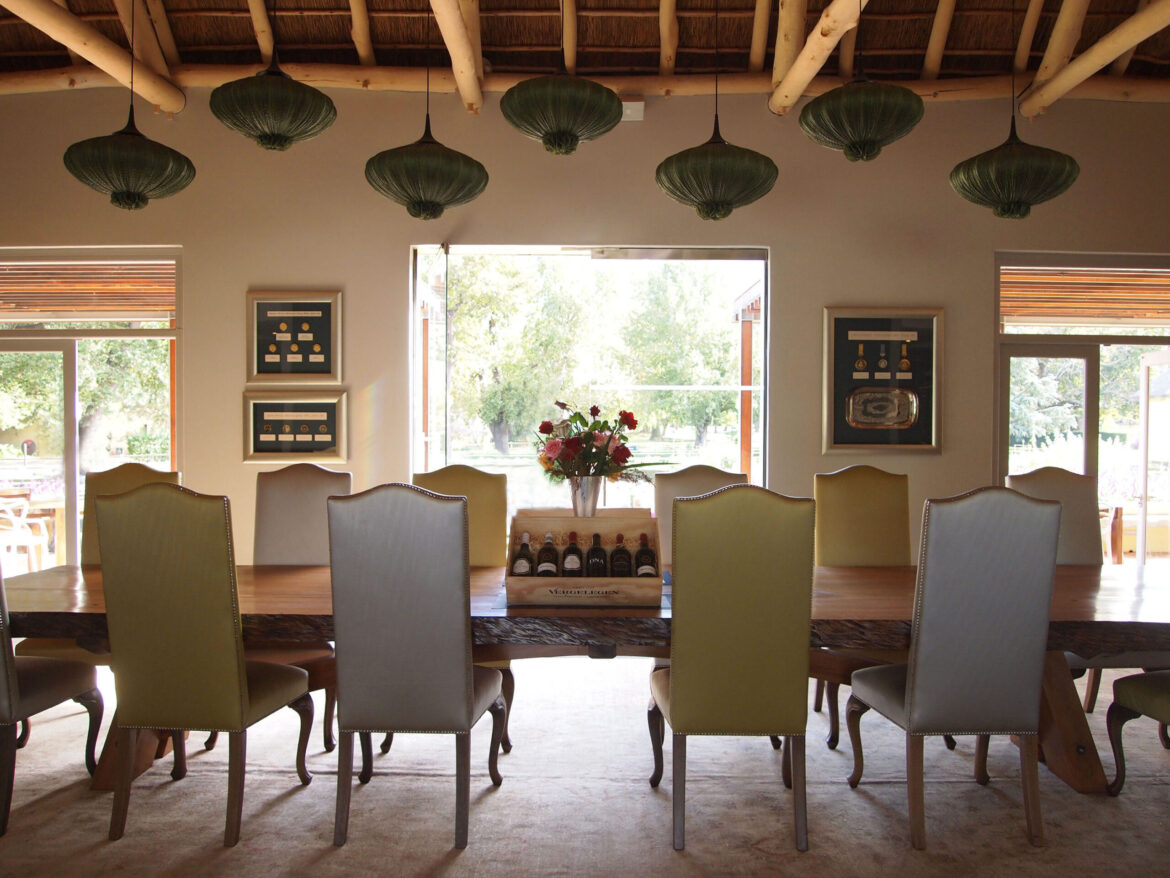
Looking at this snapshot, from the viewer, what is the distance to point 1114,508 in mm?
5383

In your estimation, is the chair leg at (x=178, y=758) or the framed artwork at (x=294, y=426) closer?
the chair leg at (x=178, y=758)

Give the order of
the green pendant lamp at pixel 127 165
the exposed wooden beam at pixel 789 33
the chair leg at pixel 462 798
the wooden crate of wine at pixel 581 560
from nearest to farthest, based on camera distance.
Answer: the chair leg at pixel 462 798
the wooden crate of wine at pixel 581 560
the green pendant lamp at pixel 127 165
the exposed wooden beam at pixel 789 33

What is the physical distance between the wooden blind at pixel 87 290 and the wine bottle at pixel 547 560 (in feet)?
12.5

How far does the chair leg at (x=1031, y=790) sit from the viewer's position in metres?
2.39

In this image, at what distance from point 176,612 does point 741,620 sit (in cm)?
165

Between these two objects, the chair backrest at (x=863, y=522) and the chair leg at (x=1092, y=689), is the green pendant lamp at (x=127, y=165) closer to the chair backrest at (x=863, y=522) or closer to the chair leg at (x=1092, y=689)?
the chair backrest at (x=863, y=522)

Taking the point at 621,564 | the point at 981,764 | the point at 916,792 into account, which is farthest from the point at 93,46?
the point at 981,764

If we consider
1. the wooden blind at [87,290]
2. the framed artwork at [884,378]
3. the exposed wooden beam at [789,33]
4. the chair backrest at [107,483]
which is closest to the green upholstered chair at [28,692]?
the chair backrest at [107,483]

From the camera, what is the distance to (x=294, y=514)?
3.57 meters

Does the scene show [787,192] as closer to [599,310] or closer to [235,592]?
[599,310]

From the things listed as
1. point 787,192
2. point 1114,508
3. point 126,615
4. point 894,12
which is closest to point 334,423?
point 126,615

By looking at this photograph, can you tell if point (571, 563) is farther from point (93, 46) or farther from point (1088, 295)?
point (1088, 295)

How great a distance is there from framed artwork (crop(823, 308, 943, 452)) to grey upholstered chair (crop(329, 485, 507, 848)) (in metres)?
3.35

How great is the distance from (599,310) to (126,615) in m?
3.59
